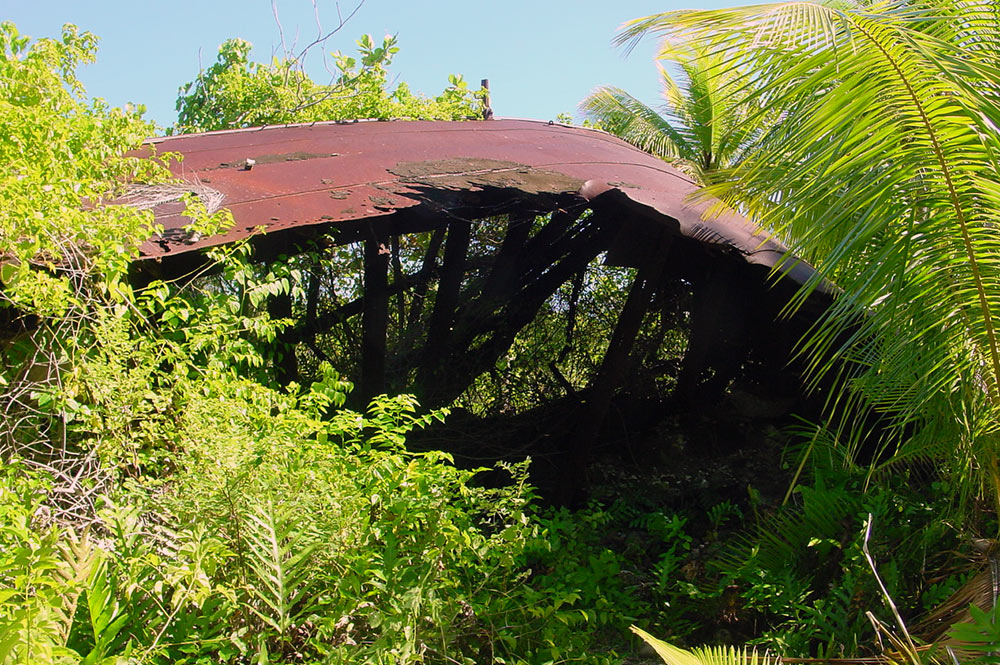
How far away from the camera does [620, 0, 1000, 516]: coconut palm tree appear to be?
319 cm

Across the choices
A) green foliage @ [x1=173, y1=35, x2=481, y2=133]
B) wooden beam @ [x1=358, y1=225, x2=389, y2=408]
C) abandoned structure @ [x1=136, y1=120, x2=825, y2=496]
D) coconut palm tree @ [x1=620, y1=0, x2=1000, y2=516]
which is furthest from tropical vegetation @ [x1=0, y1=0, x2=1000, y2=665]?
green foliage @ [x1=173, y1=35, x2=481, y2=133]

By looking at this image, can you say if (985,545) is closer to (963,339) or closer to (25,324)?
(963,339)

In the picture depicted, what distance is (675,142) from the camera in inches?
585

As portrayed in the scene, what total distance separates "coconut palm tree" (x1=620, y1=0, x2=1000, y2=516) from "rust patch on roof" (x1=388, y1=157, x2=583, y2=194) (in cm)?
225

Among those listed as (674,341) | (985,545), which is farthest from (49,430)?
(674,341)

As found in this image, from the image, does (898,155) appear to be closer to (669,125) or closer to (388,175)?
(388,175)

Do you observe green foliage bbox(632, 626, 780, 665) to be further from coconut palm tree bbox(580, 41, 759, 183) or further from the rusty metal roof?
coconut palm tree bbox(580, 41, 759, 183)

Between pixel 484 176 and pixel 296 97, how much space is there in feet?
22.2

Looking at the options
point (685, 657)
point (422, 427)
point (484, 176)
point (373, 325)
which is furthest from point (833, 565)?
point (373, 325)

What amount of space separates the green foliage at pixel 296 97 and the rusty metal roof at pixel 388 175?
13.3 ft

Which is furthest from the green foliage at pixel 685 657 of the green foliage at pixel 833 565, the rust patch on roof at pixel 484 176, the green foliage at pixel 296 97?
the green foliage at pixel 296 97

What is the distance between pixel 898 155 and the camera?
3.24 m

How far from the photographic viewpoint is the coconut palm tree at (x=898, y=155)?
10.5 ft

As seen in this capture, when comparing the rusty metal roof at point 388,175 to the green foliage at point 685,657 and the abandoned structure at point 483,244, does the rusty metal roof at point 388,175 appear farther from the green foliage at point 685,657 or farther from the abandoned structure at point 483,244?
the green foliage at point 685,657
